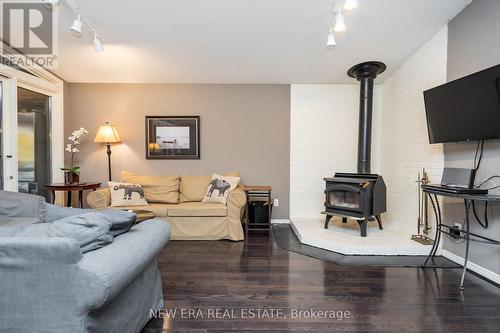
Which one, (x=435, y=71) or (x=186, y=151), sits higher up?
(x=435, y=71)

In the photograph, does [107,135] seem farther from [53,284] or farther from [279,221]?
[53,284]

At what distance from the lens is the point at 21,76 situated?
10.6 feet

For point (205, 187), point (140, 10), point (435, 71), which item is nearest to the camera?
point (140, 10)

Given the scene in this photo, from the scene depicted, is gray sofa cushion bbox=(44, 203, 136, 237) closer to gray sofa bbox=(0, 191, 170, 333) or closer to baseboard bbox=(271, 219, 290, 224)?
gray sofa bbox=(0, 191, 170, 333)

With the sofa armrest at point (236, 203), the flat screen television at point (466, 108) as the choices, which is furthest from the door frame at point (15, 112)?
the flat screen television at point (466, 108)

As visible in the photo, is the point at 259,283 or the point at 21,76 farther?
the point at 21,76

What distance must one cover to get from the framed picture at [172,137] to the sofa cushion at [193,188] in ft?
1.47

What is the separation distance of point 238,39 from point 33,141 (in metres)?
3.09

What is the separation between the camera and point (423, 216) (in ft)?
10.6

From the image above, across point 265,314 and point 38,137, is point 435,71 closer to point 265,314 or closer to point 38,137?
point 265,314

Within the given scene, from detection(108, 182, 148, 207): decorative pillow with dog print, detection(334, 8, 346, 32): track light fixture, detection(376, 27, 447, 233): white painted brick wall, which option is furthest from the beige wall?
detection(334, 8, 346, 32): track light fixture

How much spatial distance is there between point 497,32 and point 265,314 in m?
2.95

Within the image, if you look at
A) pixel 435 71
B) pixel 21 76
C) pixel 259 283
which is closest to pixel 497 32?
pixel 435 71

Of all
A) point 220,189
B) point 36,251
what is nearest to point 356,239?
point 220,189
